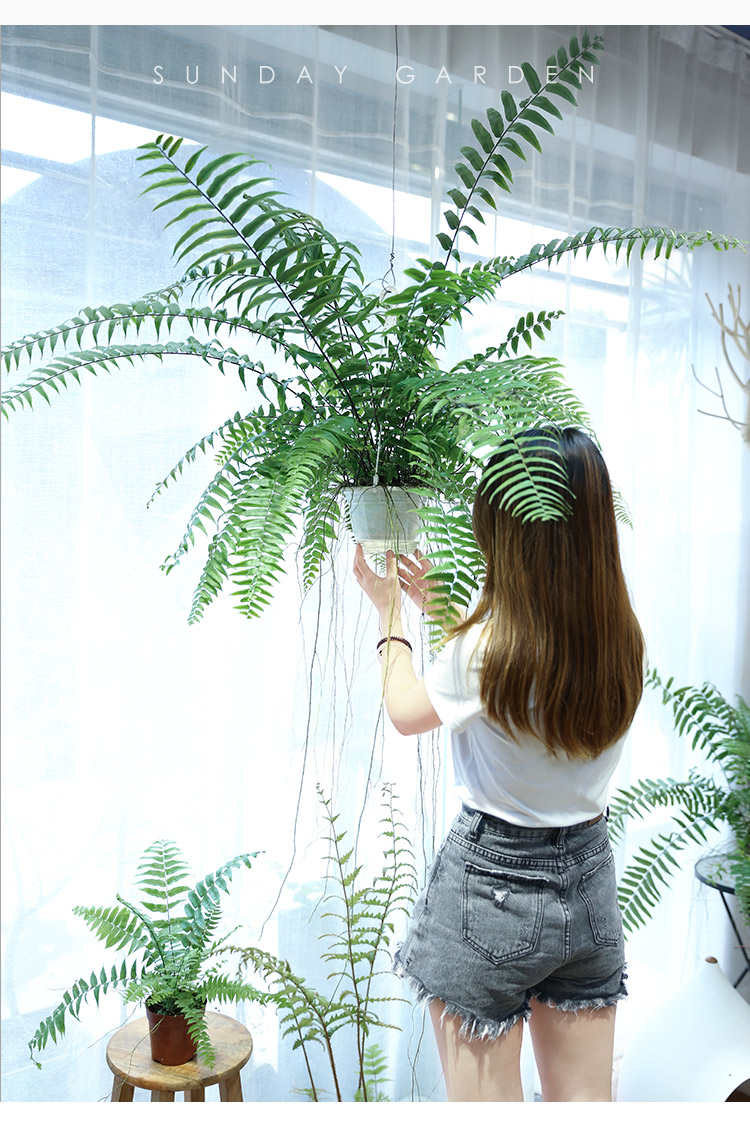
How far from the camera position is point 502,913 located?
3.90 ft

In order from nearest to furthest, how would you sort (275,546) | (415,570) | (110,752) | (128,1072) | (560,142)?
(275,546) → (415,570) → (128,1072) → (110,752) → (560,142)

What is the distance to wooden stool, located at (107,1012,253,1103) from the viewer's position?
4.66 feet

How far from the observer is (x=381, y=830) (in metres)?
2.03

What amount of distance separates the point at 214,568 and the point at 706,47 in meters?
2.18

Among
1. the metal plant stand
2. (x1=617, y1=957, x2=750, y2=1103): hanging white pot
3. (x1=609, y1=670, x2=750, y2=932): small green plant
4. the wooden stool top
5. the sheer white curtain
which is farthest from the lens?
the metal plant stand

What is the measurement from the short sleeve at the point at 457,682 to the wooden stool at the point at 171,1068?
757 millimetres

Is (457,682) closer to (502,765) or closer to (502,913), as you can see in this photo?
(502,765)

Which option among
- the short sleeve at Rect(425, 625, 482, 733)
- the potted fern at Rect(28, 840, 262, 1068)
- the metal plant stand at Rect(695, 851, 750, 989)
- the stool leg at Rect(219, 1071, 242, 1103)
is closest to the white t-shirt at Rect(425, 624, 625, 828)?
the short sleeve at Rect(425, 625, 482, 733)

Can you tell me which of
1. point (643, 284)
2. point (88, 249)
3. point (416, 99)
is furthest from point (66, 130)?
point (643, 284)

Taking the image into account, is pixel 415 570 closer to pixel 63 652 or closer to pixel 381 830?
pixel 63 652

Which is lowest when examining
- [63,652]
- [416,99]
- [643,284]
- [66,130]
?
[63,652]

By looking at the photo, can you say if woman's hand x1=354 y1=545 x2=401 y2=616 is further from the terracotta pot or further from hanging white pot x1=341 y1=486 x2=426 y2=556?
the terracotta pot

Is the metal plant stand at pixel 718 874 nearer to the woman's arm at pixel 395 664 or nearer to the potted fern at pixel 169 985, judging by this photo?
the potted fern at pixel 169 985

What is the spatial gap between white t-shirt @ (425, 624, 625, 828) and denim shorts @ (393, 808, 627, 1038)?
3cm
